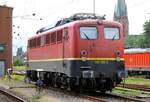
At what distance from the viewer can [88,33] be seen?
66.1 ft

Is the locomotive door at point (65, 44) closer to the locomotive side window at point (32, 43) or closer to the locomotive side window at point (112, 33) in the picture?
the locomotive side window at point (112, 33)

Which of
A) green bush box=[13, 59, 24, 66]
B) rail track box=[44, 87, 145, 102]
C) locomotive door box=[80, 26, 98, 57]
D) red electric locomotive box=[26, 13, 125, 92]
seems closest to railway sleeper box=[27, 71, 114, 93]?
red electric locomotive box=[26, 13, 125, 92]

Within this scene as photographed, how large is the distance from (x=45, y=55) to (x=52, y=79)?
4.38 feet

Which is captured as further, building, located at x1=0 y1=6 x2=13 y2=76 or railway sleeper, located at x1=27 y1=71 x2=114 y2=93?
building, located at x1=0 y1=6 x2=13 y2=76

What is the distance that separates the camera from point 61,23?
2291 centimetres

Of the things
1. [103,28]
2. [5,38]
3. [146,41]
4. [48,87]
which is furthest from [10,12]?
[103,28]

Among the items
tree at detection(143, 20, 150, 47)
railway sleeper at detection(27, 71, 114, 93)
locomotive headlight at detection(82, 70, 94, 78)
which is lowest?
railway sleeper at detection(27, 71, 114, 93)

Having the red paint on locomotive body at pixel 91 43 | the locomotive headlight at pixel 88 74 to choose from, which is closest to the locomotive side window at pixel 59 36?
the red paint on locomotive body at pixel 91 43

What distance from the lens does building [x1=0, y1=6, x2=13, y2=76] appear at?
6269cm

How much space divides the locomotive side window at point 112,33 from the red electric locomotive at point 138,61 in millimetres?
23974

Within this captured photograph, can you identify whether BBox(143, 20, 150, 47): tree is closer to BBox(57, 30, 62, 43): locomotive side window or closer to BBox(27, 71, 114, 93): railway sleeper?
BBox(57, 30, 62, 43): locomotive side window

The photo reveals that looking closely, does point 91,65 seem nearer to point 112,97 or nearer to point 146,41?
point 112,97

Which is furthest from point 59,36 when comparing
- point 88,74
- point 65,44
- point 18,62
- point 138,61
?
point 18,62

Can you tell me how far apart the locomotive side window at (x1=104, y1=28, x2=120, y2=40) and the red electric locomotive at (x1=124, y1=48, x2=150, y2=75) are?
2397 cm
